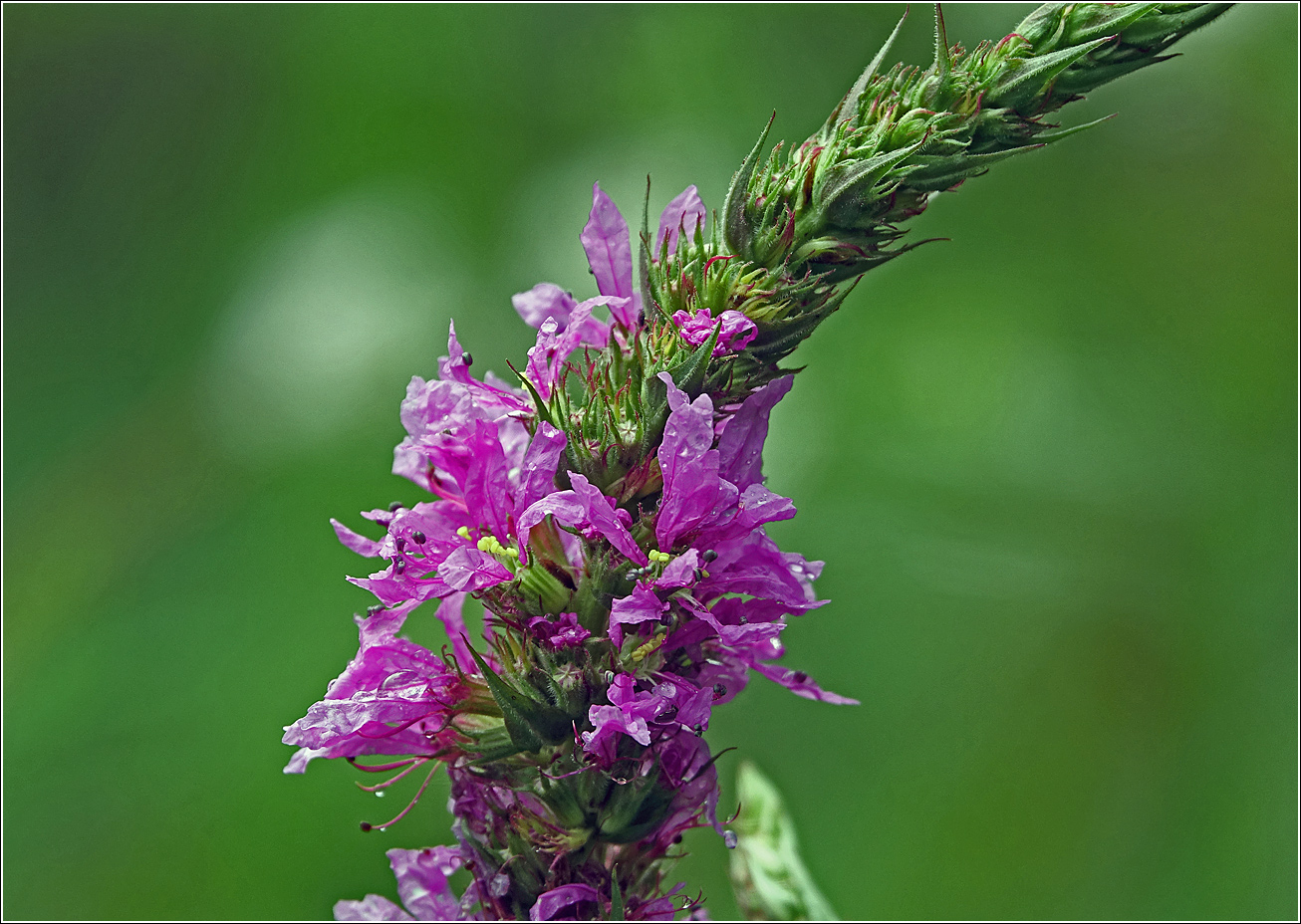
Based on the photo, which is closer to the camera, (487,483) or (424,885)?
(487,483)

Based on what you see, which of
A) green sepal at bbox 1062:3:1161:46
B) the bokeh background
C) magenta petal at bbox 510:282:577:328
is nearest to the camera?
green sepal at bbox 1062:3:1161:46

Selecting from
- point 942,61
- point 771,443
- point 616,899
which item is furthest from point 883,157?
point 771,443

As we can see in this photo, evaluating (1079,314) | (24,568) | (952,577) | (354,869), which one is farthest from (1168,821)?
(24,568)

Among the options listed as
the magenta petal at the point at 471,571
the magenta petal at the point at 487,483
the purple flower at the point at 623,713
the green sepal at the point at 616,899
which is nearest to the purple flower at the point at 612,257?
the magenta petal at the point at 487,483

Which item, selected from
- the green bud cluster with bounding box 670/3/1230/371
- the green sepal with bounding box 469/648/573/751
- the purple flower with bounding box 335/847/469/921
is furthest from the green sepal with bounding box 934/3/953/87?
the purple flower with bounding box 335/847/469/921

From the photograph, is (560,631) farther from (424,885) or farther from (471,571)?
(424,885)

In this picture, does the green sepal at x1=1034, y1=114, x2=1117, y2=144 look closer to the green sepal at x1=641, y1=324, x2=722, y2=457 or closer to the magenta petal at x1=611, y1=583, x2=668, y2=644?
the green sepal at x1=641, y1=324, x2=722, y2=457
